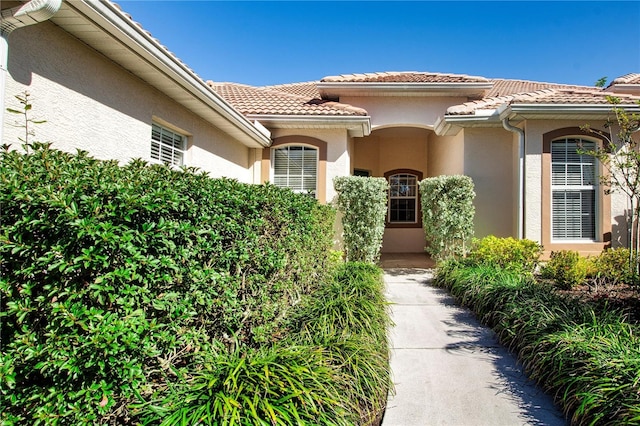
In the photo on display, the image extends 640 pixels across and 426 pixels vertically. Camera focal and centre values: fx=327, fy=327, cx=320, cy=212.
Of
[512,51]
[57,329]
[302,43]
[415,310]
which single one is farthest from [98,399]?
[512,51]

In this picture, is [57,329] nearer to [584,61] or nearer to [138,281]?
[138,281]

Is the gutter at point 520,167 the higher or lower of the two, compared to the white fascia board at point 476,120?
lower

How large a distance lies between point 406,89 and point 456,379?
10139 millimetres

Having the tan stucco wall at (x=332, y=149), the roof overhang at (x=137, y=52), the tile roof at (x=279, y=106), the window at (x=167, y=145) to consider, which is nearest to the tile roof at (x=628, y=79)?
the tile roof at (x=279, y=106)

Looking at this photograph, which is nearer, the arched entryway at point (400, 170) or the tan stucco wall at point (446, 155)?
the tan stucco wall at point (446, 155)

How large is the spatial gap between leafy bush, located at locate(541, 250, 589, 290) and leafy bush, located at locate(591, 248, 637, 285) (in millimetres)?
260

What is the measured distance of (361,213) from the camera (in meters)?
9.29

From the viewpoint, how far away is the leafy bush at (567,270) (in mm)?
6938

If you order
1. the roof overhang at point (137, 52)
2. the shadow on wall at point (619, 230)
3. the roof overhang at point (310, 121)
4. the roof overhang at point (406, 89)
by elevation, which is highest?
the roof overhang at point (406, 89)

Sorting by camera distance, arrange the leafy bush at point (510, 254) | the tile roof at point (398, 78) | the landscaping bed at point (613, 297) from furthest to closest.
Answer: the tile roof at point (398, 78), the leafy bush at point (510, 254), the landscaping bed at point (613, 297)

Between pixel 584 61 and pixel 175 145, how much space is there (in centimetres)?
1432

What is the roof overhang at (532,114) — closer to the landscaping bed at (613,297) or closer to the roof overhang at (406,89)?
the roof overhang at (406,89)

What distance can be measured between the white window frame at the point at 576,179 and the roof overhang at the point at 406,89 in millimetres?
3414

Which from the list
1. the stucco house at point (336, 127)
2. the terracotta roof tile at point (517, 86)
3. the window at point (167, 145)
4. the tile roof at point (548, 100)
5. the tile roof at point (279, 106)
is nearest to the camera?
the stucco house at point (336, 127)
